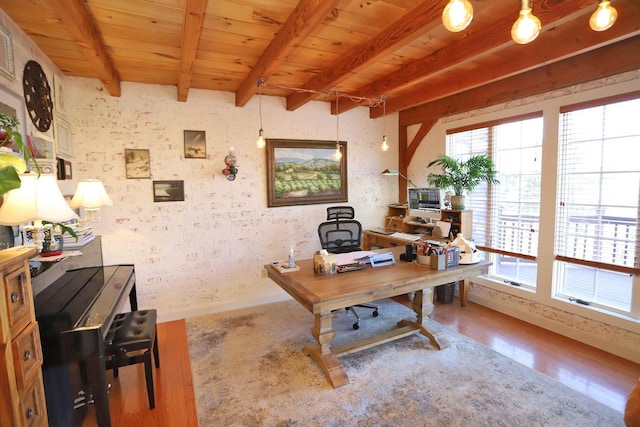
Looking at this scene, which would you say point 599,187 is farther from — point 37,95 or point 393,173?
point 37,95

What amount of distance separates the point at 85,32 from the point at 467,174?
378 cm

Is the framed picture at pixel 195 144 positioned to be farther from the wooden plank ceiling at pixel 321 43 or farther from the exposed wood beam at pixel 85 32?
the exposed wood beam at pixel 85 32

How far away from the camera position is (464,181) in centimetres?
375

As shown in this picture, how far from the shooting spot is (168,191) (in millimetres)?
3615

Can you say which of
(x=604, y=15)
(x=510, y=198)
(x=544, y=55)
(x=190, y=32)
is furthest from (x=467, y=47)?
(x=190, y=32)

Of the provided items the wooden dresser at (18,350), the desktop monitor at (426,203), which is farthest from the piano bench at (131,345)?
the desktop monitor at (426,203)

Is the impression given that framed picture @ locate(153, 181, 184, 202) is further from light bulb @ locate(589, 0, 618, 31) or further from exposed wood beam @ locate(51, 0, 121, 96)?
light bulb @ locate(589, 0, 618, 31)

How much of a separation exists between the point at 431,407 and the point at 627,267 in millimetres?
2199

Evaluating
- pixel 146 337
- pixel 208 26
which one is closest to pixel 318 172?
pixel 208 26

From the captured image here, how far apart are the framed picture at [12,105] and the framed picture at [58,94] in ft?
2.89

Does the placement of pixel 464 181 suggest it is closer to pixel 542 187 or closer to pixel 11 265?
pixel 542 187

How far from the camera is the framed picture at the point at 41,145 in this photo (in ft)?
7.14

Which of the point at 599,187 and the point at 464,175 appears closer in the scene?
the point at 599,187

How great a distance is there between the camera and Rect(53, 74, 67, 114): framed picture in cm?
282
